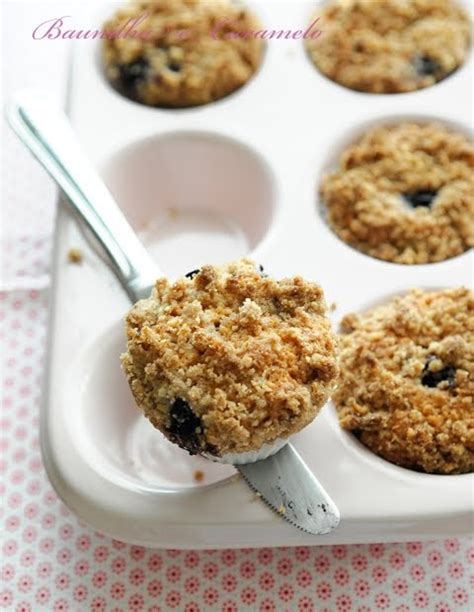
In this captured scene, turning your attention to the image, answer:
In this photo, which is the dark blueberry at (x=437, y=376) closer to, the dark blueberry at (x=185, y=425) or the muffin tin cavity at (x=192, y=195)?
the dark blueberry at (x=185, y=425)

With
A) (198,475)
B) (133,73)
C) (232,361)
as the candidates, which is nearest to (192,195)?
(133,73)

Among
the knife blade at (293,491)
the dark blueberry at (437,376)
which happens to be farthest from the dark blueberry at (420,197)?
the knife blade at (293,491)

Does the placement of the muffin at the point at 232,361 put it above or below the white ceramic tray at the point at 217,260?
above

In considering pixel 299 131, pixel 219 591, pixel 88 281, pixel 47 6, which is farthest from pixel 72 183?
pixel 47 6

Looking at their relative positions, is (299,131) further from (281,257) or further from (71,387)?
(71,387)

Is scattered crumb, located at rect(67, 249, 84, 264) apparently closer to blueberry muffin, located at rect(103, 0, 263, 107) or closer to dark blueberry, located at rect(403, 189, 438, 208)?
blueberry muffin, located at rect(103, 0, 263, 107)

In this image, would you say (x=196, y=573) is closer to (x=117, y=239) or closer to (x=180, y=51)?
(x=117, y=239)

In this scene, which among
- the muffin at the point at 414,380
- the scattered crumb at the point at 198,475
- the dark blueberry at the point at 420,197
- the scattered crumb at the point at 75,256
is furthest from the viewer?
the dark blueberry at the point at 420,197
